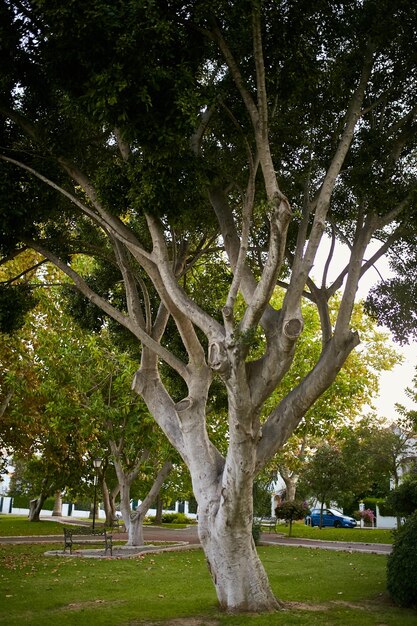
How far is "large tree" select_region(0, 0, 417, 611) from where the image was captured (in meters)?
8.12

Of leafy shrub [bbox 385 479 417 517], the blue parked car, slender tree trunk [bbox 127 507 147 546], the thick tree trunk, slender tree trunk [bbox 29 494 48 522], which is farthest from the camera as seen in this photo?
the blue parked car

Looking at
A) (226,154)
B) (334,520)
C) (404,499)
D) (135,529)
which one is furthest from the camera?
(334,520)

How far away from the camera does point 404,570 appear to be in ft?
34.1

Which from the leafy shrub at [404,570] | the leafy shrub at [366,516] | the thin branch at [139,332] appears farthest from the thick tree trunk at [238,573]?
the leafy shrub at [366,516]

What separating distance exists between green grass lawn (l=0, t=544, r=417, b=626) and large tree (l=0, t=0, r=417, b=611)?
3.22ft

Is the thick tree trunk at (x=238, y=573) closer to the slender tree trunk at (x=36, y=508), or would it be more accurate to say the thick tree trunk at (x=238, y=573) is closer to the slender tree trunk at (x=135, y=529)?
the slender tree trunk at (x=135, y=529)

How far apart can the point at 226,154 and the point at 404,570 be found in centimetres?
755

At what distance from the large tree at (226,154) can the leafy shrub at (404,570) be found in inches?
100

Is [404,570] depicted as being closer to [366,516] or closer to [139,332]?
[139,332]

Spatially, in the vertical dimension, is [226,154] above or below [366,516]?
above

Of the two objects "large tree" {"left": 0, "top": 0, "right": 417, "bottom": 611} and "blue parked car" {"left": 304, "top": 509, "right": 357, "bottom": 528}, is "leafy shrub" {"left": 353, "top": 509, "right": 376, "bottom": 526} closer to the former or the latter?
"blue parked car" {"left": 304, "top": 509, "right": 357, "bottom": 528}

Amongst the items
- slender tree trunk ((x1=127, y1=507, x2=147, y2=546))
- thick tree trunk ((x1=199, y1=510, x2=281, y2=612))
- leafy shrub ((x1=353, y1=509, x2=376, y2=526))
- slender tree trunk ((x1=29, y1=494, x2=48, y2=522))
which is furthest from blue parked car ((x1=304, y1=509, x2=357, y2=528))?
thick tree trunk ((x1=199, y1=510, x2=281, y2=612))

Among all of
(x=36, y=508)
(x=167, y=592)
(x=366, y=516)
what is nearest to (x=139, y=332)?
(x=167, y=592)

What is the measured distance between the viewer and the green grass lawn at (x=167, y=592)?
8.95m
